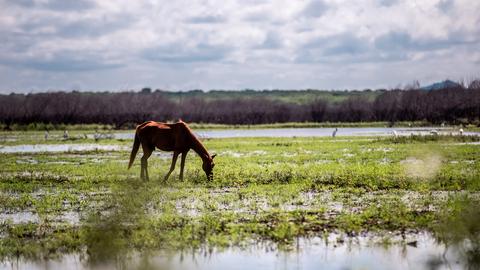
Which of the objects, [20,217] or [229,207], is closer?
[20,217]

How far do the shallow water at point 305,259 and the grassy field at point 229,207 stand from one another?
36 centimetres

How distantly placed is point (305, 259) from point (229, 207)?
5.05 m

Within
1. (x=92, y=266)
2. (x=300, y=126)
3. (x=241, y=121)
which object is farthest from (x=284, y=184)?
(x=241, y=121)

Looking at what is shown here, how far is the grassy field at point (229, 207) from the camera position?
11.6 m

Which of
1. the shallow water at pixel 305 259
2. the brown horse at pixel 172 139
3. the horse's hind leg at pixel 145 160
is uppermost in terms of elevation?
the brown horse at pixel 172 139

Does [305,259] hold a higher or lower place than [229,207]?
lower

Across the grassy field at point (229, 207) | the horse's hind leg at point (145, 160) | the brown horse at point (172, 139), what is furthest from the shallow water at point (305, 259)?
the brown horse at point (172, 139)

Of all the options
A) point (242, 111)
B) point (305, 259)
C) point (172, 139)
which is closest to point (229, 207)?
point (305, 259)

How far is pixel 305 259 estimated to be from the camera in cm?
1048

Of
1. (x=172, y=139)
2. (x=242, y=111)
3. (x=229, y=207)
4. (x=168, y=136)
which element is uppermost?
(x=242, y=111)

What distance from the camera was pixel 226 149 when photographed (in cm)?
4106

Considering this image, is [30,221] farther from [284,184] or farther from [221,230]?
[284,184]

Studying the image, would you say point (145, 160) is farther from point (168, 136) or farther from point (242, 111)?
point (242, 111)

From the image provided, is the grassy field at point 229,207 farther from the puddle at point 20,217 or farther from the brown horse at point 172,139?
the brown horse at point 172,139
